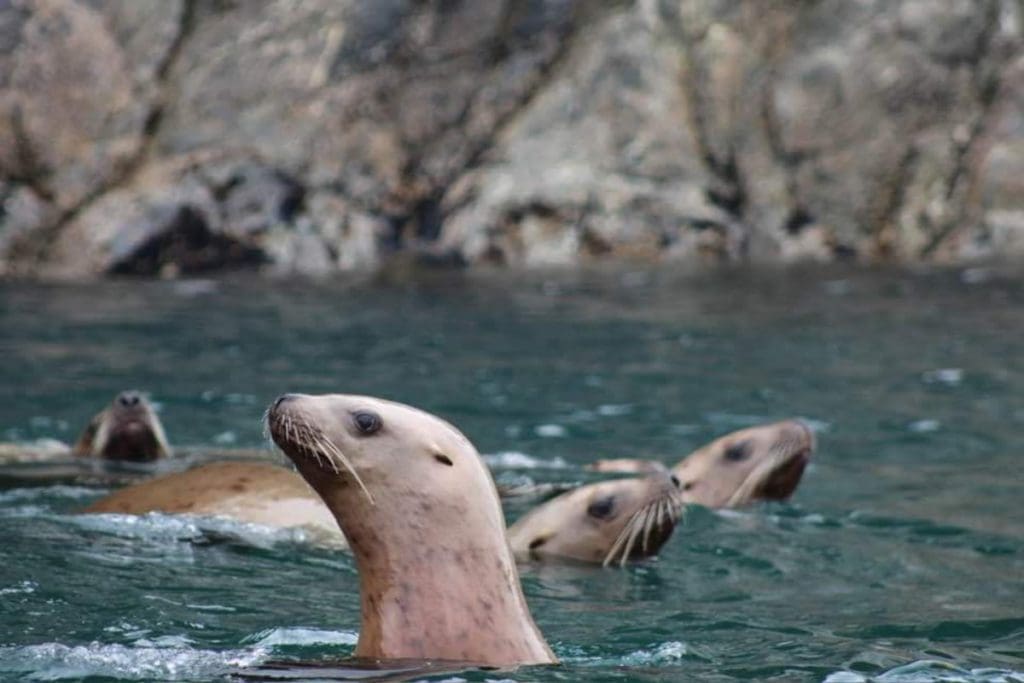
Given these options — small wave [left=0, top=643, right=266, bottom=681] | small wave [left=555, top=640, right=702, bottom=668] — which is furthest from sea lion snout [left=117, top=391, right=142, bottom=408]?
small wave [left=555, top=640, right=702, bottom=668]

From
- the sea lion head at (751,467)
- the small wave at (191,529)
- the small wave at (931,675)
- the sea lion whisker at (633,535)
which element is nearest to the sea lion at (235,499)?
the small wave at (191,529)

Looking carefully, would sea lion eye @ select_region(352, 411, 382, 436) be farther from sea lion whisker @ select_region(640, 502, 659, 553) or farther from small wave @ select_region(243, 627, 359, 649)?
sea lion whisker @ select_region(640, 502, 659, 553)

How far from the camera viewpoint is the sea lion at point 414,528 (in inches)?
167

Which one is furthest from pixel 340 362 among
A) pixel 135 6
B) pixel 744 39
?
pixel 744 39

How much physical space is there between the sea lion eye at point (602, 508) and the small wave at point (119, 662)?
2366 mm

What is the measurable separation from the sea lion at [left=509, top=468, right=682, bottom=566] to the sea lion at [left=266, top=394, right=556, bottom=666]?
230cm

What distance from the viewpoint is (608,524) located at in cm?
686

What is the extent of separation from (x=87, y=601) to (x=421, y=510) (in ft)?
5.73

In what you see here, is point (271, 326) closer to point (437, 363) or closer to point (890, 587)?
point (437, 363)

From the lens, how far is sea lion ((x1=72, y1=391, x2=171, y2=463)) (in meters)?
8.32

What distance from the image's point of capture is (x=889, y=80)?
22.0 meters

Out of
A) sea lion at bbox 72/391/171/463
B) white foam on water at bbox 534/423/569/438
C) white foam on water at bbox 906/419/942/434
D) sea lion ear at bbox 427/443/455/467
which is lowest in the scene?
white foam on water at bbox 906/419/942/434

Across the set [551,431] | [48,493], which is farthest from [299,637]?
[551,431]

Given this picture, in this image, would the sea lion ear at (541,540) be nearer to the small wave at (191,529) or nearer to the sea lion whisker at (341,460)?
the small wave at (191,529)
